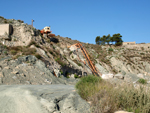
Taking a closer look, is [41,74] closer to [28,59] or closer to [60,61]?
[28,59]

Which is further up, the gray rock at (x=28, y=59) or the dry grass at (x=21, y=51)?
the dry grass at (x=21, y=51)

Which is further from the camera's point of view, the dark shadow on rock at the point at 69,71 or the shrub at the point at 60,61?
the shrub at the point at 60,61

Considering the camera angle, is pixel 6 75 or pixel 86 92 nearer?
pixel 86 92

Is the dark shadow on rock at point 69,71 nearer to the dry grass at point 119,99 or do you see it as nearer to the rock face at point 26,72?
the rock face at point 26,72

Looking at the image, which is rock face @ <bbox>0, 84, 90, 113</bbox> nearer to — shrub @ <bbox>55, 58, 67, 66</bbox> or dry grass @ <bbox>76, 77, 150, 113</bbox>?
dry grass @ <bbox>76, 77, 150, 113</bbox>

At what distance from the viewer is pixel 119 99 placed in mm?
6617

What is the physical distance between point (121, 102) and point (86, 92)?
1823 mm

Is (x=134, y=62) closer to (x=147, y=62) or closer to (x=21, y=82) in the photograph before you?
(x=147, y=62)

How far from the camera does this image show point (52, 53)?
24.9 meters

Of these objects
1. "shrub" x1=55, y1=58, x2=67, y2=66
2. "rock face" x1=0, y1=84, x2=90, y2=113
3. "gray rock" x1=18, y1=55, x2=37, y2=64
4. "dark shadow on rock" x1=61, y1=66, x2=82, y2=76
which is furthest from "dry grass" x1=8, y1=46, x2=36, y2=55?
"rock face" x1=0, y1=84, x2=90, y2=113

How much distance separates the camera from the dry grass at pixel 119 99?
5.99 meters

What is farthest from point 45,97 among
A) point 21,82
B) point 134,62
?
point 134,62

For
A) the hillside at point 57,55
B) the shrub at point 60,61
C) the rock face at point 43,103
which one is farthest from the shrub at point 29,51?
the rock face at point 43,103

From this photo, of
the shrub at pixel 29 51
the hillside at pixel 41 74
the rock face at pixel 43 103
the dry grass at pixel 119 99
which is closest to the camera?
the dry grass at pixel 119 99
